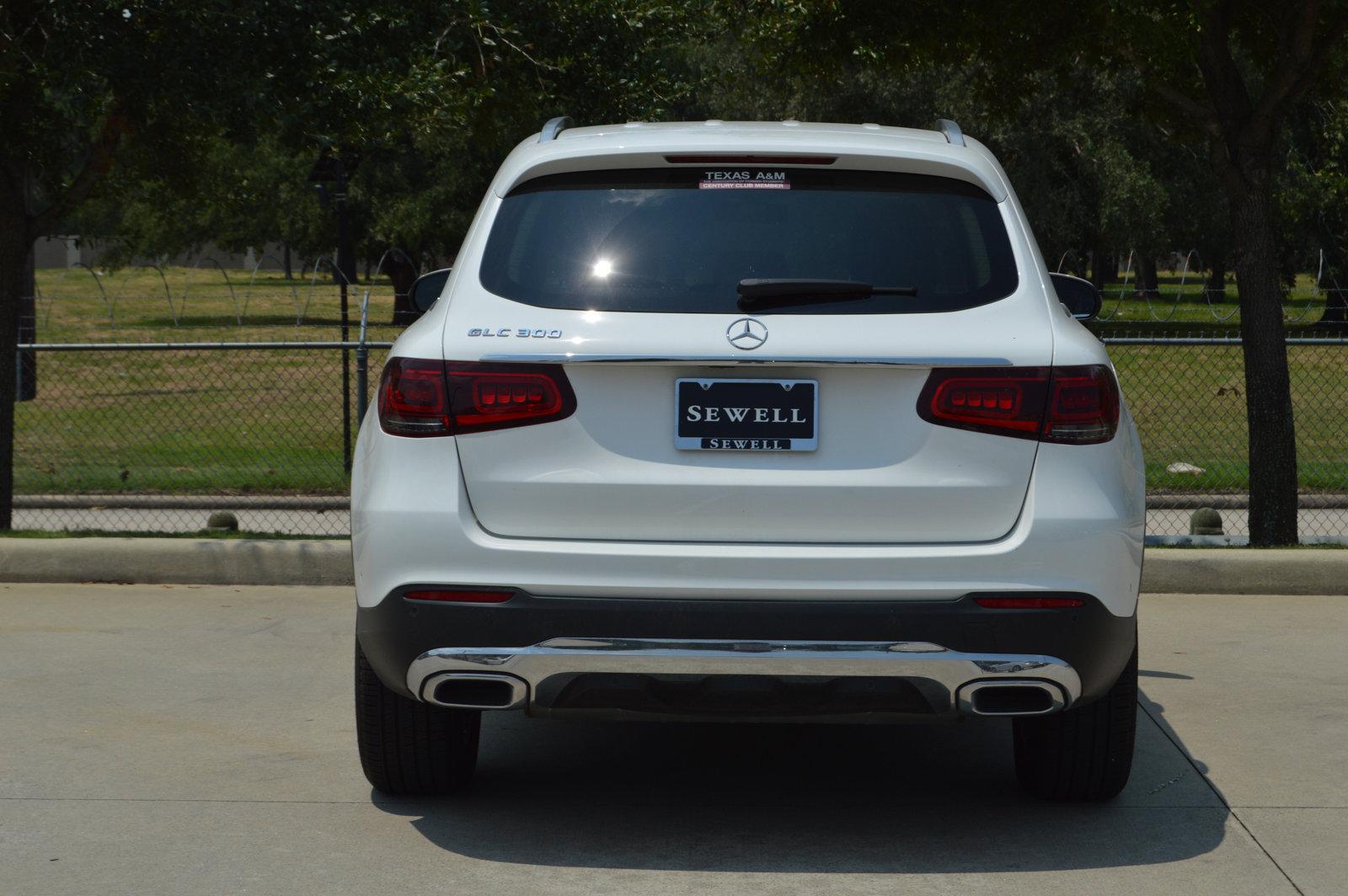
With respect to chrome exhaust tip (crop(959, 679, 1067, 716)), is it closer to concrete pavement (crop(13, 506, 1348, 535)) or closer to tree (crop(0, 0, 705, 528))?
tree (crop(0, 0, 705, 528))

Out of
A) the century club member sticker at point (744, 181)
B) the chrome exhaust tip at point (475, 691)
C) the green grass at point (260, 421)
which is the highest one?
the century club member sticker at point (744, 181)

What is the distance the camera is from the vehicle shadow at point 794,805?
451 centimetres

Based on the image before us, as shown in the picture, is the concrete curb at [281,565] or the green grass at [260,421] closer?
the concrete curb at [281,565]

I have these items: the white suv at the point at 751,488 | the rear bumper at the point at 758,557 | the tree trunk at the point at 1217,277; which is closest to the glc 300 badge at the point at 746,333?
the white suv at the point at 751,488

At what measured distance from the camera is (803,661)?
410 centimetres

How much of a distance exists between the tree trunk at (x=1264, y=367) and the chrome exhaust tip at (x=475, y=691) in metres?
6.43

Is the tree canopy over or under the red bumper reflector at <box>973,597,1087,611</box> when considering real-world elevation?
over

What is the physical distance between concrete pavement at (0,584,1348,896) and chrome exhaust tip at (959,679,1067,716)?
0.45 meters

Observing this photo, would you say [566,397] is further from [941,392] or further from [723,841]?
[723,841]

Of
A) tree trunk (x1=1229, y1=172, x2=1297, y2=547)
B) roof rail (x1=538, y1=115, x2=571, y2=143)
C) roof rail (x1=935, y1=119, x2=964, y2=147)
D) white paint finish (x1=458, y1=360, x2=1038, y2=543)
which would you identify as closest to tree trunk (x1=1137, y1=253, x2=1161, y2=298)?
tree trunk (x1=1229, y1=172, x2=1297, y2=547)

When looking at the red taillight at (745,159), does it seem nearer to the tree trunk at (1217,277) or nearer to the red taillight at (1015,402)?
Result: the red taillight at (1015,402)

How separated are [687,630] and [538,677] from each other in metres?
0.40

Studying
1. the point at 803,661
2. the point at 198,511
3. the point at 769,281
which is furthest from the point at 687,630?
the point at 198,511

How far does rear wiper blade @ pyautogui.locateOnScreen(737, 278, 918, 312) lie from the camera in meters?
4.27
